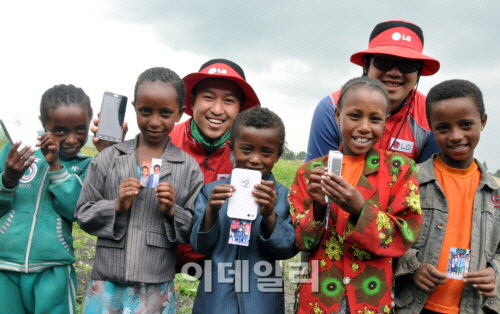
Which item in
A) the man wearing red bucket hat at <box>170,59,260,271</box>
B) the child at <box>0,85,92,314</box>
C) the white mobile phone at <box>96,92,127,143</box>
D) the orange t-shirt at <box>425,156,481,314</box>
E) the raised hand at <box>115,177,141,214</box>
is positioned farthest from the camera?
the man wearing red bucket hat at <box>170,59,260,271</box>

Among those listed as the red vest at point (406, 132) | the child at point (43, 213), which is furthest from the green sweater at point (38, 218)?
the red vest at point (406, 132)

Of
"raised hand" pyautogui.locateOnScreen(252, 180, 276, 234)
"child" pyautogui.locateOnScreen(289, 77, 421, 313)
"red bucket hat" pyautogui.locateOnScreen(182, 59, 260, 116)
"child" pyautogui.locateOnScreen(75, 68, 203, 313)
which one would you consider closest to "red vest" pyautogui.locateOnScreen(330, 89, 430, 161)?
"red bucket hat" pyautogui.locateOnScreen(182, 59, 260, 116)

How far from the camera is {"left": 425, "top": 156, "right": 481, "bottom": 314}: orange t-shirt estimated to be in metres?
2.64

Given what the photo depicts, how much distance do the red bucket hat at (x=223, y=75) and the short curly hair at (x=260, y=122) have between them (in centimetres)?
72

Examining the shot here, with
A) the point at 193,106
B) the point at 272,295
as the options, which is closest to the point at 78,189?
the point at 193,106

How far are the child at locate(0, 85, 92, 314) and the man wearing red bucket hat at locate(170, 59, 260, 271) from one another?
888mm

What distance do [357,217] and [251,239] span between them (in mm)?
702

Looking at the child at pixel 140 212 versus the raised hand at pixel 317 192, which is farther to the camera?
the child at pixel 140 212

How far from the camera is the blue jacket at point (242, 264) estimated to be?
8.46ft

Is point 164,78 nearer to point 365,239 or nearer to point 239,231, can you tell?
point 239,231

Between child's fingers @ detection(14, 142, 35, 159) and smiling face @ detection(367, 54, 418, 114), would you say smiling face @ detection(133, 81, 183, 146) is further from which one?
smiling face @ detection(367, 54, 418, 114)

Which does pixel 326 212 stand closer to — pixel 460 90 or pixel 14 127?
pixel 460 90

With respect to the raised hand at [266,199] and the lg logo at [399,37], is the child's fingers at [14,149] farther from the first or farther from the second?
the lg logo at [399,37]

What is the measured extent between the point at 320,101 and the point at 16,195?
2.53 m
